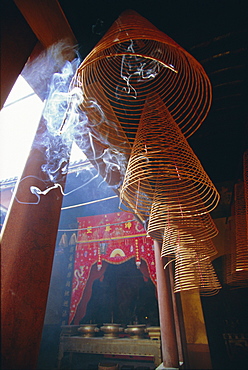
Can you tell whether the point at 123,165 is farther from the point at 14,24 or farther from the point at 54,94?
the point at 14,24

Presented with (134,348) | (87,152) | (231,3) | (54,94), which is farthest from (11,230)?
(134,348)

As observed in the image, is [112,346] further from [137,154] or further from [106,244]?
[137,154]

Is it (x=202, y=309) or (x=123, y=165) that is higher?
(x=123, y=165)

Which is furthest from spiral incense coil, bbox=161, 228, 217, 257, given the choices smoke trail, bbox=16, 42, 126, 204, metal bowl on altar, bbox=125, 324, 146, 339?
metal bowl on altar, bbox=125, 324, 146, 339

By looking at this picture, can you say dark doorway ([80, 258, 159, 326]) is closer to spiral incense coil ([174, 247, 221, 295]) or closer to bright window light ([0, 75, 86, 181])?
spiral incense coil ([174, 247, 221, 295])

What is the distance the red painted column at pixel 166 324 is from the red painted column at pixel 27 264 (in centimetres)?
Answer: 235

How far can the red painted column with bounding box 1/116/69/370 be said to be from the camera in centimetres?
57

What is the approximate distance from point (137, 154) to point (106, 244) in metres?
4.32

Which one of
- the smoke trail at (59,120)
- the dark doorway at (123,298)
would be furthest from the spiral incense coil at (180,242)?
the dark doorway at (123,298)

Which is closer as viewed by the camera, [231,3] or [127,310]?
[231,3]

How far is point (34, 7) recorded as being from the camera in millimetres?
930

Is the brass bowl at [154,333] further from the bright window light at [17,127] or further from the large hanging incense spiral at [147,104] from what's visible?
the bright window light at [17,127]

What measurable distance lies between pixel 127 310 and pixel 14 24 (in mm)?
5587

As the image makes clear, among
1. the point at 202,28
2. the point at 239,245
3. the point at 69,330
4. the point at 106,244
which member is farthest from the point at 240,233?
the point at 69,330
